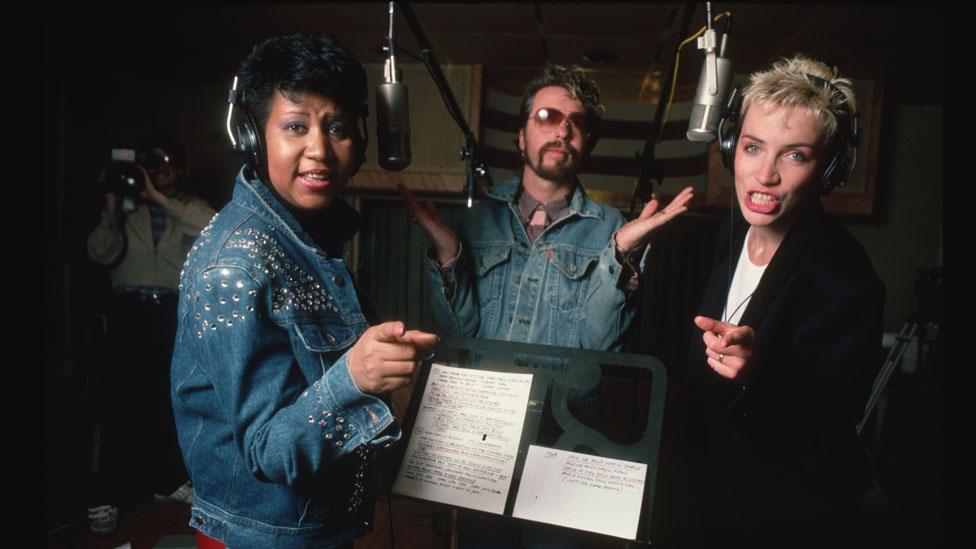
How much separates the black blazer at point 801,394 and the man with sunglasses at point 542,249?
0.46 metres

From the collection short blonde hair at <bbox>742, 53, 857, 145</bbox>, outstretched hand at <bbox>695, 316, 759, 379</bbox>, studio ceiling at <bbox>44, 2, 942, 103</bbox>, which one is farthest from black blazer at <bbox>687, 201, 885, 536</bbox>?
studio ceiling at <bbox>44, 2, 942, 103</bbox>

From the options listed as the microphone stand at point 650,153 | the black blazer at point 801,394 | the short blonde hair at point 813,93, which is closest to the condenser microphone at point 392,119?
the microphone stand at point 650,153

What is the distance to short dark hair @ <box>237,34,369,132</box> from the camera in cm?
110

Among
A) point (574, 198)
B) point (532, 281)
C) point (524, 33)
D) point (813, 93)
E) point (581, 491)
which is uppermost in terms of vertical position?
point (524, 33)

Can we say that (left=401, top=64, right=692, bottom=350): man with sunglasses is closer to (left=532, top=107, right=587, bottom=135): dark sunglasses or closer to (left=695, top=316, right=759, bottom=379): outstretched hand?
(left=532, top=107, right=587, bottom=135): dark sunglasses

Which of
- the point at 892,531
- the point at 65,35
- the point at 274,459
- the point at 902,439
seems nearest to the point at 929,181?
the point at 902,439

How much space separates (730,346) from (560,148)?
96 cm

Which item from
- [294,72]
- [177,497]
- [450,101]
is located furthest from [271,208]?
[177,497]

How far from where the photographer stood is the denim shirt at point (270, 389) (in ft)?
3.18

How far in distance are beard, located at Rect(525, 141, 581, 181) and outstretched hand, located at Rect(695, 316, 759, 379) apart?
88 centimetres

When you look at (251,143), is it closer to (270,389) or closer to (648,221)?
(270,389)

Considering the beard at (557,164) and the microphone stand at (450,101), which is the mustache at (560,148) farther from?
the microphone stand at (450,101)

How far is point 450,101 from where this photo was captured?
1.80 meters

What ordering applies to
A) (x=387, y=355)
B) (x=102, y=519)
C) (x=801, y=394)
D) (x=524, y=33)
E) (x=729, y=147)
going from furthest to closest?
(x=524, y=33)
(x=102, y=519)
(x=729, y=147)
(x=801, y=394)
(x=387, y=355)
